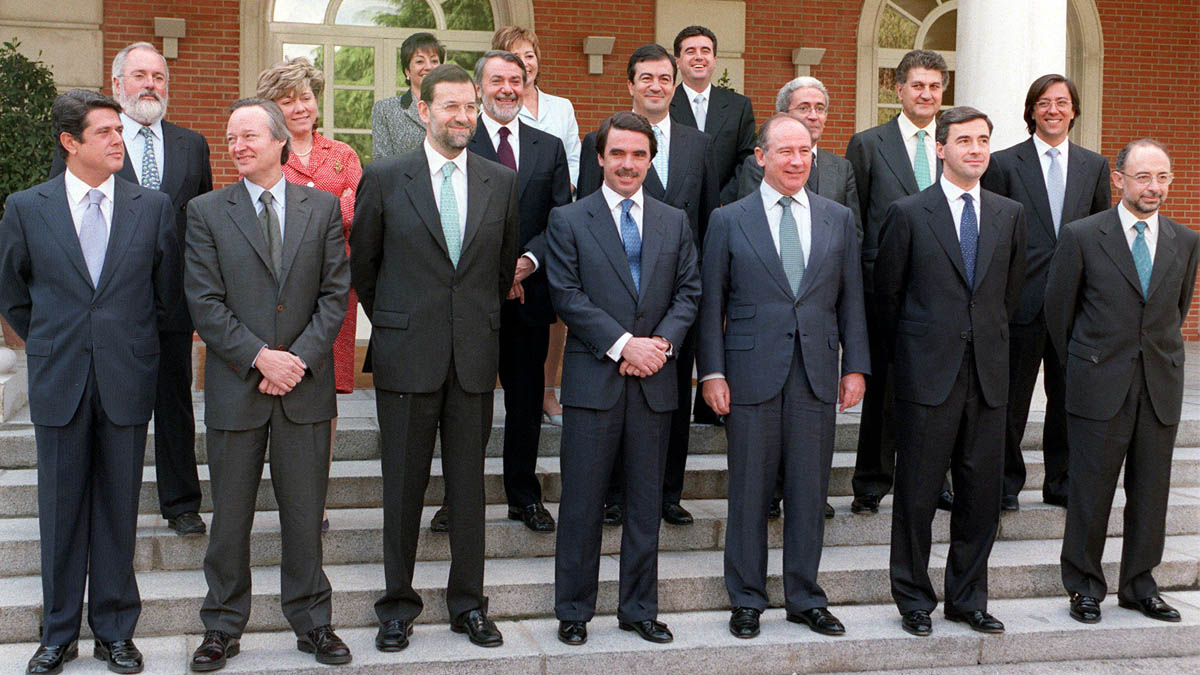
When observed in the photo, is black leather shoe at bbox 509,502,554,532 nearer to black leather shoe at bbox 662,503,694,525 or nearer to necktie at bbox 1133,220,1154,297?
black leather shoe at bbox 662,503,694,525

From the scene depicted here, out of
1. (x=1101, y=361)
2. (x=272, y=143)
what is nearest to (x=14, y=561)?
(x=272, y=143)

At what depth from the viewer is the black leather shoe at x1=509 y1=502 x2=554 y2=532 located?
517cm

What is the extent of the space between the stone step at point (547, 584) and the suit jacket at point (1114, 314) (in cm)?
83

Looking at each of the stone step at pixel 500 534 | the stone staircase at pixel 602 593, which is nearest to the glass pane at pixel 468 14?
the stone staircase at pixel 602 593

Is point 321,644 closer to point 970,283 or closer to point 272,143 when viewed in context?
point 272,143

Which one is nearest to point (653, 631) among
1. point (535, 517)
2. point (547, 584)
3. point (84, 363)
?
point (547, 584)

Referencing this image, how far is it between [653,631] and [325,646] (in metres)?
1.19

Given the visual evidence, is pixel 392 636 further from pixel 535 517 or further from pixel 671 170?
pixel 671 170

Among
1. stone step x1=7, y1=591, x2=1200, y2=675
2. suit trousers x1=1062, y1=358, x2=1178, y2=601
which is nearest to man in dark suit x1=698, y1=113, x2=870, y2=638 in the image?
stone step x1=7, y1=591, x2=1200, y2=675

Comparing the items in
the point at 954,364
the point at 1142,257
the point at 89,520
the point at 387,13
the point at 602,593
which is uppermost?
the point at 387,13

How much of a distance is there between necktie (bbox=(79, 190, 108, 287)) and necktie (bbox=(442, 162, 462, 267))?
1.17 meters

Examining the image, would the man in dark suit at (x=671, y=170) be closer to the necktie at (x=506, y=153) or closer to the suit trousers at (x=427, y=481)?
the necktie at (x=506, y=153)

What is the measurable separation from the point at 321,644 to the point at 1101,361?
3218mm

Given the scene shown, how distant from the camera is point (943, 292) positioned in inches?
188
